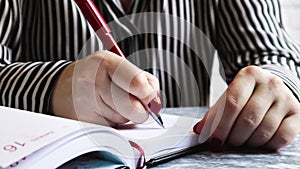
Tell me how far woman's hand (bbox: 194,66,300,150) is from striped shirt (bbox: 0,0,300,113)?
26 cm

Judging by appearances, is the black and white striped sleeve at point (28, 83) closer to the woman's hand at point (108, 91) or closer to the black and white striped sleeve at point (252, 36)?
the woman's hand at point (108, 91)

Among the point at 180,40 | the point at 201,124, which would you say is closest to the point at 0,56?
the point at 180,40

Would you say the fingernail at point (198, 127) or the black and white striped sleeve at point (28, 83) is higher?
the black and white striped sleeve at point (28, 83)

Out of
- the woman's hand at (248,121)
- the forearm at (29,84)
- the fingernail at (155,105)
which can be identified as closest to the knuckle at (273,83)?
the woman's hand at (248,121)

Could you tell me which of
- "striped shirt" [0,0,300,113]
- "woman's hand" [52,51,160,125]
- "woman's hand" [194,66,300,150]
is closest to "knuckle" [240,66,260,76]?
"woman's hand" [194,66,300,150]

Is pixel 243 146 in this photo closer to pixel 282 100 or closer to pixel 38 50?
pixel 282 100

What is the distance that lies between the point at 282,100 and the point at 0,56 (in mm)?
486

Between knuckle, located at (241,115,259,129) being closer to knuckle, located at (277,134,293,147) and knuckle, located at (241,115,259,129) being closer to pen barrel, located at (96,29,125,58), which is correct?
knuckle, located at (277,134,293,147)

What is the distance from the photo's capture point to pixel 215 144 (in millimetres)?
567

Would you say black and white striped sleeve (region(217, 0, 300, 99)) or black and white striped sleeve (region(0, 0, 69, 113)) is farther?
black and white striped sleeve (region(217, 0, 300, 99))

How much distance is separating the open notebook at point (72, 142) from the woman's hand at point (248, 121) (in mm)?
26

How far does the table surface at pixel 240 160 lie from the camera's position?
0.51m

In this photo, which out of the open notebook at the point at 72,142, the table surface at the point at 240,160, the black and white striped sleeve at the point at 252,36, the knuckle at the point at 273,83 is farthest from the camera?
the black and white striped sleeve at the point at 252,36

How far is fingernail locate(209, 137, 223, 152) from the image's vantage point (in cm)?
56
